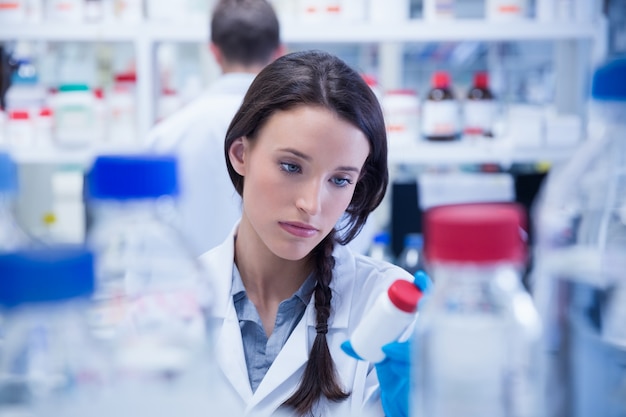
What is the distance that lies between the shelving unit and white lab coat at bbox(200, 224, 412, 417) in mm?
1273

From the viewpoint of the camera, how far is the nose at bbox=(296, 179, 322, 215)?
1.14m

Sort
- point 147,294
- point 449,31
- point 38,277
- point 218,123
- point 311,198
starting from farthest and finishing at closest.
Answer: point 449,31, point 218,123, point 311,198, point 147,294, point 38,277

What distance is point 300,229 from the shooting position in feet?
3.90

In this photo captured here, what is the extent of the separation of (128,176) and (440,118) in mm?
2166

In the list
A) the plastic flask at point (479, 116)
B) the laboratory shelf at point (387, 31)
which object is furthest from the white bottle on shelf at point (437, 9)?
the plastic flask at point (479, 116)

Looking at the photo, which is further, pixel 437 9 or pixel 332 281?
pixel 437 9

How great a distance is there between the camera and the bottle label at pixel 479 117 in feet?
8.70

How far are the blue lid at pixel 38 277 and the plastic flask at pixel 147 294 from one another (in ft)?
0.12

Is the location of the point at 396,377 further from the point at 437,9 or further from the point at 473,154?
the point at 437,9

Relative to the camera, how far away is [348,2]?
2609mm

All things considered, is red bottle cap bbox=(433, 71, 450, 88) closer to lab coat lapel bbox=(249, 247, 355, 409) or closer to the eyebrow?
lab coat lapel bbox=(249, 247, 355, 409)

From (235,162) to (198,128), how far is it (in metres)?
0.84

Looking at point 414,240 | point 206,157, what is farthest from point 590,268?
point 414,240

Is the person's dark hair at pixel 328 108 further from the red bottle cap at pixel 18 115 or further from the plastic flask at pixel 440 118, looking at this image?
the red bottle cap at pixel 18 115
